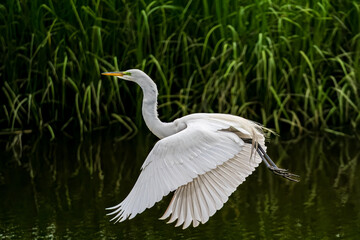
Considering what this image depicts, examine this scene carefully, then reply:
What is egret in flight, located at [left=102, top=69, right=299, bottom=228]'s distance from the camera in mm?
3510

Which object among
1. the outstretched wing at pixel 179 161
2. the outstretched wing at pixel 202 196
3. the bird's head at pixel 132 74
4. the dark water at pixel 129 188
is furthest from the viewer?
the dark water at pixel 129 188

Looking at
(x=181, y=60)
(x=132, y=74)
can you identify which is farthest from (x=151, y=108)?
(x=181, y=60)

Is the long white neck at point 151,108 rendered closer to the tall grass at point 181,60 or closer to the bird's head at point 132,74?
the bird's head at point 132,74

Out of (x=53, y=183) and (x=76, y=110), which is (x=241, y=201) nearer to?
(x=53, y=183)

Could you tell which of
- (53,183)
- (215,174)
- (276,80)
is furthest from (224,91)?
(215,174)

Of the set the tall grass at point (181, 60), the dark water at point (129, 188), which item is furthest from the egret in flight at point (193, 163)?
the tall grass at point (181, 60)

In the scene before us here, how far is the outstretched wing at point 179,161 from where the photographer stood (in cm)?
347

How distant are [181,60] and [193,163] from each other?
127 inches

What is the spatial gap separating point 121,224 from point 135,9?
93.5 inches

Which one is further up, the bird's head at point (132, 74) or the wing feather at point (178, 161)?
the bird's head at point (132, 74)

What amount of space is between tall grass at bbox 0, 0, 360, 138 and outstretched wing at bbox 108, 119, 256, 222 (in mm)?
2544

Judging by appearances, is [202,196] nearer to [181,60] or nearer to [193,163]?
[193,163]

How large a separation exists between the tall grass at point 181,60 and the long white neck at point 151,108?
2.10 meters

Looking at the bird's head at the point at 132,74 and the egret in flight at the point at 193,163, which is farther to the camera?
the bird's head at the point at 132,74
